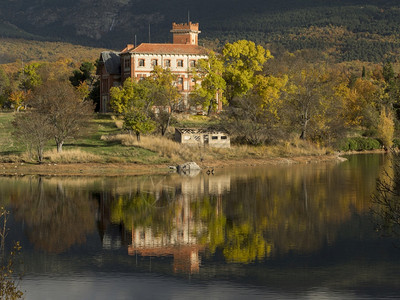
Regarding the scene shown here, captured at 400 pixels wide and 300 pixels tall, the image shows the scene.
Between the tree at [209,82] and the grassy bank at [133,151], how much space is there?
1336 cm

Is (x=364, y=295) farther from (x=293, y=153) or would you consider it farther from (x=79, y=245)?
(x=293, y=153)

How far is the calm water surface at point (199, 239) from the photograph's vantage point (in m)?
26.1

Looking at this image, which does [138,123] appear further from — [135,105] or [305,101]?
[305,101]

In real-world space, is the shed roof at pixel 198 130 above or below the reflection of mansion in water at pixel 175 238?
above

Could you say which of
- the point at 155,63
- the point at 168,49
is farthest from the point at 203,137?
the point at 168,49

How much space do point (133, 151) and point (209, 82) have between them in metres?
25.3

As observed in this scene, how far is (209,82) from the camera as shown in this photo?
8831 centimetres

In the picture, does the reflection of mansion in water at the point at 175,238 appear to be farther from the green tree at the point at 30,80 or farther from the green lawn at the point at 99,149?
the green tree at the point at 30,80

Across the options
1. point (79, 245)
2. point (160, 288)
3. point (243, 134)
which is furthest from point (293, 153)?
point (160, 288)

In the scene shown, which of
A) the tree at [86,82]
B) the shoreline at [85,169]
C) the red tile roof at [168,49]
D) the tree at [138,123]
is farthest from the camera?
the tree at [86,82]

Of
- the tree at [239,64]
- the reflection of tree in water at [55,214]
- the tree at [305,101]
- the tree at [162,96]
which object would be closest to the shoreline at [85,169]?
the reflection of tree in water at [55,214]

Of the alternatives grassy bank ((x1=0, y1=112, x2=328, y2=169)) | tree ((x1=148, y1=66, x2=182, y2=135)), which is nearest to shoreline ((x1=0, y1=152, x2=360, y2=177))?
grassy bank ((x1=0, y1=112, x2=328, y2=169))

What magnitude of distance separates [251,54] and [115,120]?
18.0 meters

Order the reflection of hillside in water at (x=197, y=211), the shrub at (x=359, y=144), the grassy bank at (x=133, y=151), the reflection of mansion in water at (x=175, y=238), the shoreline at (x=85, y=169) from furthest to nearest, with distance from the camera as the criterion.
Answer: the shrub at (x=359, y=144) → the grassy bank at (x=133, y=151) → the shoreline at (x=85, y=169) → the reflection of hillside in water at (x=197, y=211) → the reflection of mansion in water at (x=175, y=238)
